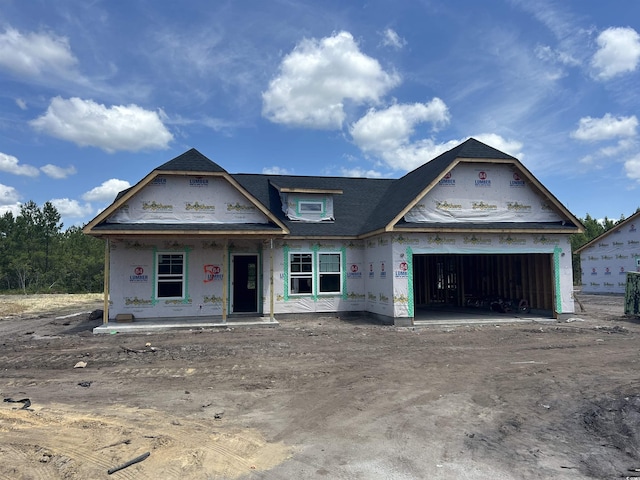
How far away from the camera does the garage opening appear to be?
60.0ft

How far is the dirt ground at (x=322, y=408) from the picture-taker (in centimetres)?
445

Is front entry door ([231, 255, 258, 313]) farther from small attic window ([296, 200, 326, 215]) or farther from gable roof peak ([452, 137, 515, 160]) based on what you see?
gable roof peak ([452, 137, 515, 160])

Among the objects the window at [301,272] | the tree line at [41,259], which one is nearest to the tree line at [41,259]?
the tree line at [41,259]

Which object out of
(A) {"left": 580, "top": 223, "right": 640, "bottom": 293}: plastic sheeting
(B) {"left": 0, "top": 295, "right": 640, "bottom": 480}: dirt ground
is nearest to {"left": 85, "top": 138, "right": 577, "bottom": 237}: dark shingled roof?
(B) {"left": 0, "top": 295, "right": 640, "bottom": 480}: dirt ground

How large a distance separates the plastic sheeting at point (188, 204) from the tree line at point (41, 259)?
122 feet

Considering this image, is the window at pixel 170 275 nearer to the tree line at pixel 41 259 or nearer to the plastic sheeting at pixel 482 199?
the plastic sheeting at pixel 482 199

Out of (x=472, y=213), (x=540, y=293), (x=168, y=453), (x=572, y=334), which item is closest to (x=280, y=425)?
(x=168, y=453)

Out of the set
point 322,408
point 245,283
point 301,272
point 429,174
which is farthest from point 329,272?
point 322,408

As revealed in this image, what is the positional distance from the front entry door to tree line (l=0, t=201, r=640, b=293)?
120 ft

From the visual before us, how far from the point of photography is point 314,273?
1727cm

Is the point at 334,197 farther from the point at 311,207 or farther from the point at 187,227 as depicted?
the point at 187,227

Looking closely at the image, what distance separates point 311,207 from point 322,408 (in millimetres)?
12548

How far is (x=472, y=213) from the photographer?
16.1m

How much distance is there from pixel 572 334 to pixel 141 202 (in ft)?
47.4
